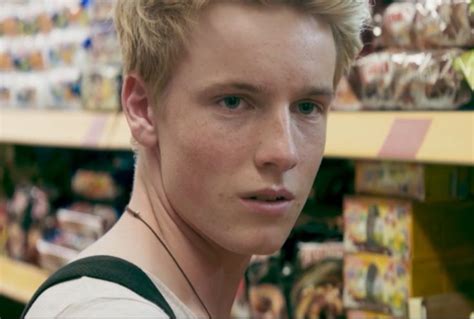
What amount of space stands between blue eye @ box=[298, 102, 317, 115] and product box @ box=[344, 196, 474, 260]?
0.43 m

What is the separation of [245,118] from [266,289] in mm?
741

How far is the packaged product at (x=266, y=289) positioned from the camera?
165 cm

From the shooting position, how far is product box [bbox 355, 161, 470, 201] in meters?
1.42

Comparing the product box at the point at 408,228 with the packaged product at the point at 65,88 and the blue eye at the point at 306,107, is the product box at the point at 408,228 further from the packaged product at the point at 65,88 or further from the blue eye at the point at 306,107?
the packaged product at the point at 65,88

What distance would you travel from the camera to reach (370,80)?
1447 millimetres

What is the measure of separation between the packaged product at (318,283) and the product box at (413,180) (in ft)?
0.52

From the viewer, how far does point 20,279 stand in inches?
94.8

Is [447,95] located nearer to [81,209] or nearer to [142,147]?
[142,147]

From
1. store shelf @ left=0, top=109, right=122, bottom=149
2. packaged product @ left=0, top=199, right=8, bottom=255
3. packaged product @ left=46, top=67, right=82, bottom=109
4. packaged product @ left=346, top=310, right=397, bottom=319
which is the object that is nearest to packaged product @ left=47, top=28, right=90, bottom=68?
packaged product @ left=46, top=67, right=82, bottom=109

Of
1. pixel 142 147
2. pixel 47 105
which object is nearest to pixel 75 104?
pixel 47 105

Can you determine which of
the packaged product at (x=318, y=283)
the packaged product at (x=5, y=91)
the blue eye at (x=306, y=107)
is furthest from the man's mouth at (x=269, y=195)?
the packaged product at (x=5, y=91)

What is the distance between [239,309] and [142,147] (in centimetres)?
70

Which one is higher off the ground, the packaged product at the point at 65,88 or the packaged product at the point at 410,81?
the packaged product at the point at 65,88

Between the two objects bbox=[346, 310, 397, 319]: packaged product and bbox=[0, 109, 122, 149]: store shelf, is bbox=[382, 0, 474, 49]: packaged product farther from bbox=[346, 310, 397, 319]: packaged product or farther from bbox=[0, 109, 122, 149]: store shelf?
bbox=[0, 109, 122, 149]: store shelf
